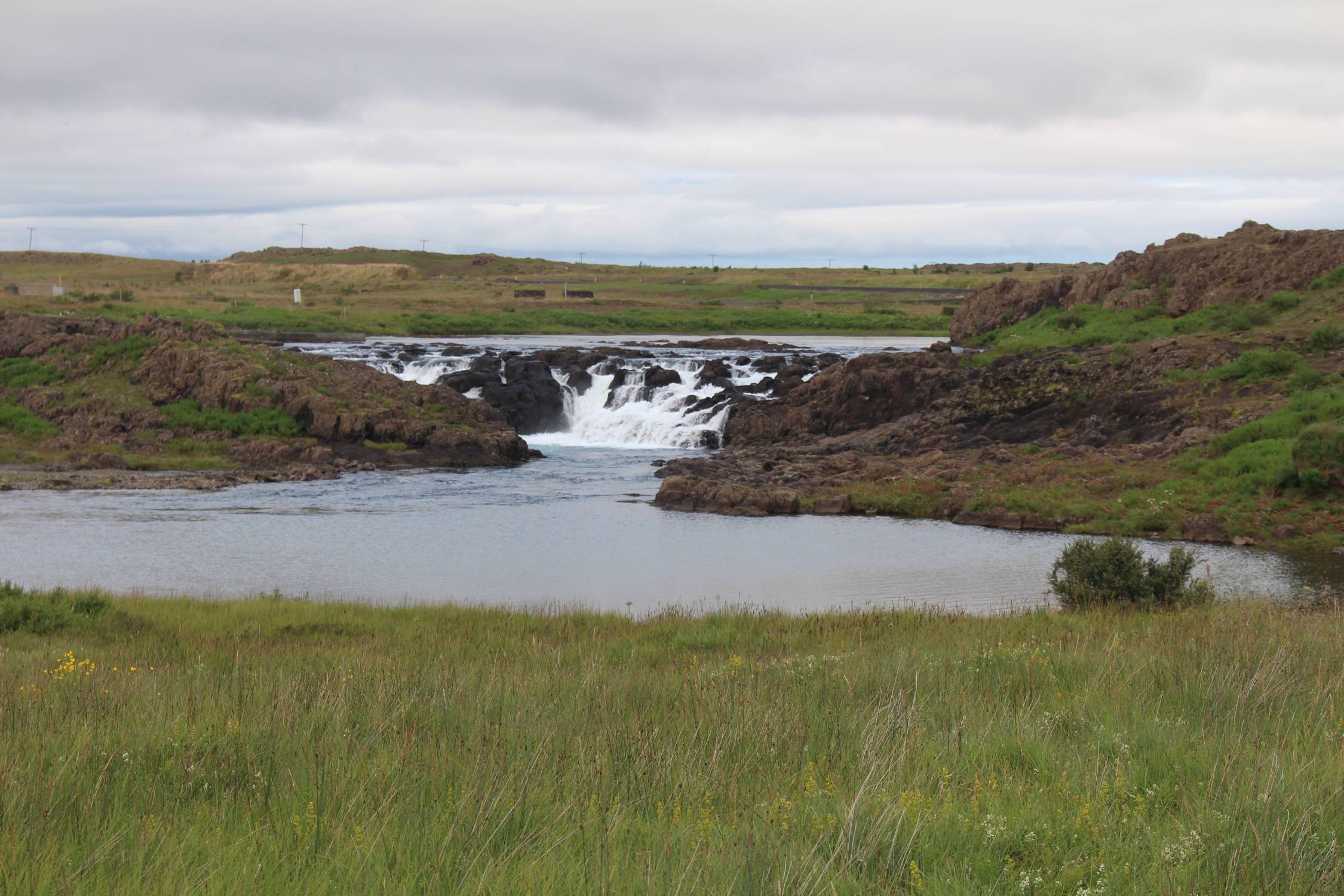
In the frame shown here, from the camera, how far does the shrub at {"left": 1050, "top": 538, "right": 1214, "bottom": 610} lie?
1533cm

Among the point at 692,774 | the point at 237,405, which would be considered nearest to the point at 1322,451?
the point at 692,774

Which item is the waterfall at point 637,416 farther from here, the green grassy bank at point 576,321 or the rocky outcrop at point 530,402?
the green grassy bank at point 576,321

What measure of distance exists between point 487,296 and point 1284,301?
8056cm

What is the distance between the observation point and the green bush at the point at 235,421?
116 feet

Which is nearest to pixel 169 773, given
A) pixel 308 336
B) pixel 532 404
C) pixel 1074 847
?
pixel 1074 847

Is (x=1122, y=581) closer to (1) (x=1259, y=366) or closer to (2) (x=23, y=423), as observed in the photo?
(1) (x=1259, y=366)

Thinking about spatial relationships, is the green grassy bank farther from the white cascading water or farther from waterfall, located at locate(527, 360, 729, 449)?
waterfall, located at locate(527, 360, 729, 449)

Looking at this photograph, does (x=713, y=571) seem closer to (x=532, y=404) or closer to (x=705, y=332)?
(x=532, y=404)

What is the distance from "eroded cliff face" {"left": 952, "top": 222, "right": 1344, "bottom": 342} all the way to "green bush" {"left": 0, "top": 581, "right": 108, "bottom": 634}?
36.4 m

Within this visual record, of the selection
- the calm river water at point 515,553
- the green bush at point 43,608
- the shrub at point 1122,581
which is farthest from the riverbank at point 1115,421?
the green bush at point 43,608

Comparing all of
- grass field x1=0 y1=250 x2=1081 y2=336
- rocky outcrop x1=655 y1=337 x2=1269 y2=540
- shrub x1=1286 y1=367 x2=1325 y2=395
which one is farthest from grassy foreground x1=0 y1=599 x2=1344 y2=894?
grass field x1=0 y1=250 x2=1081 y2=336

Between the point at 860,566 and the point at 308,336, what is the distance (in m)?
53.5

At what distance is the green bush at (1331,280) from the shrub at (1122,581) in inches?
998

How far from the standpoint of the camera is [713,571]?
21203mm
